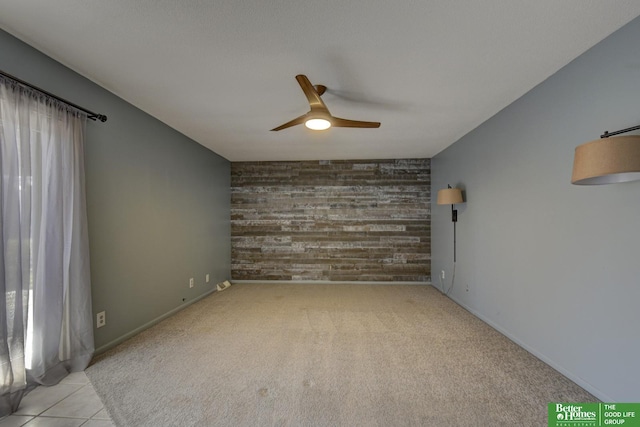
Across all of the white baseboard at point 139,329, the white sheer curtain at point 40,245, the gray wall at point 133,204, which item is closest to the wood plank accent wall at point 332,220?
the gray wall at point 133,204

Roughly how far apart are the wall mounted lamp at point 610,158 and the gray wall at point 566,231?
335 mm

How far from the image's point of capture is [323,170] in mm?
5078

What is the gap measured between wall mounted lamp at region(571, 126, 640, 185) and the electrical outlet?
3.65m

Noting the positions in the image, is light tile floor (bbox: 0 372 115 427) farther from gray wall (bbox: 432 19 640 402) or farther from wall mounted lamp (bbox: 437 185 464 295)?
wall mounted lamp (bbox: 437 185 464 295)

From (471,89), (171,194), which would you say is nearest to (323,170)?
(171,194)

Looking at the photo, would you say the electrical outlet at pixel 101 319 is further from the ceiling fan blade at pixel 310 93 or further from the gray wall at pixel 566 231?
the gray wall at pixel 566 231

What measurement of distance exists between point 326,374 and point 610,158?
2.19 meters

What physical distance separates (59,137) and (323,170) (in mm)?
3689

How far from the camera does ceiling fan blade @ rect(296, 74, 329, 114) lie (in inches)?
72.9

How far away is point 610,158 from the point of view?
4.50ft

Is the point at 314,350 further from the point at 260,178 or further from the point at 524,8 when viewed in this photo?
the point at 260,178

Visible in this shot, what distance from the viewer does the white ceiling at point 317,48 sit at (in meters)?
1.48

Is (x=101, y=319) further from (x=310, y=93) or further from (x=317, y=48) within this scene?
(x=317, y=48)

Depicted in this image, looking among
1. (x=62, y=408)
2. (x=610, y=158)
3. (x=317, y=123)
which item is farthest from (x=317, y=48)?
(x=62, y=408)
